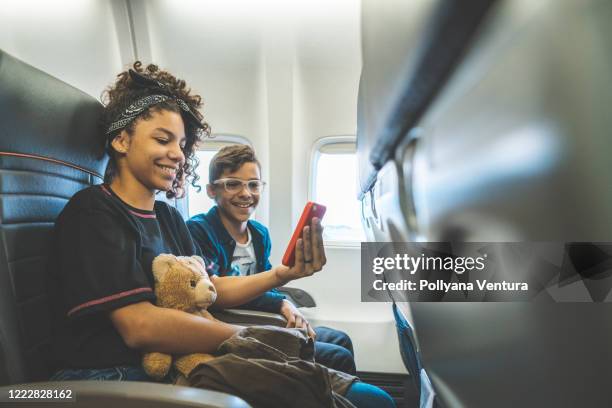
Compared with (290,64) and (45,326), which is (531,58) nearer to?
(45,326)

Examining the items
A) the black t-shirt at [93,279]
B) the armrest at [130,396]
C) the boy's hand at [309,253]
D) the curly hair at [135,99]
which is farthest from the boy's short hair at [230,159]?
the armrest at [130,396]

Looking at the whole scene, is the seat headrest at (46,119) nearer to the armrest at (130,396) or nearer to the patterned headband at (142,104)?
the patterned headband at (142,104)

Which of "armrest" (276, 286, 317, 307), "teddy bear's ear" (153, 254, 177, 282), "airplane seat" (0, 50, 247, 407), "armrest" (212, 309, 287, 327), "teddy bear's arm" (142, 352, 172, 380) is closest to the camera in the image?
"airplane seat" (0, 50, 247, 407)

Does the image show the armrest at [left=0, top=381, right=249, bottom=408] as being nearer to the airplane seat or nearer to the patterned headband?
the airplane seat

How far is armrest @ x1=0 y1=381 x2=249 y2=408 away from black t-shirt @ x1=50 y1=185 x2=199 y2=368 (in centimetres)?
20

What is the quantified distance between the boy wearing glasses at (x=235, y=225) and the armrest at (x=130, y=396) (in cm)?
113

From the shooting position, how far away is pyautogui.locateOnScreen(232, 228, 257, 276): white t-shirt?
2049 mm

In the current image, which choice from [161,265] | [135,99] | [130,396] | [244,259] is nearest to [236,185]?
[244,259]

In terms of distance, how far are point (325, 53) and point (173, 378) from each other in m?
2.57

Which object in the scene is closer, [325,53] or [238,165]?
[238,165]

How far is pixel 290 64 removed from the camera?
302 centimetres

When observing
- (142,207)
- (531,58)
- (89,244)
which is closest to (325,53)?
(142,207)

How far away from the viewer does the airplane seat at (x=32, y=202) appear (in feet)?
2.73

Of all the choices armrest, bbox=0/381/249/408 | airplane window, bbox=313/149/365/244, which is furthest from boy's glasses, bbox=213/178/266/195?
armrest, bbox=0/381/249/408
